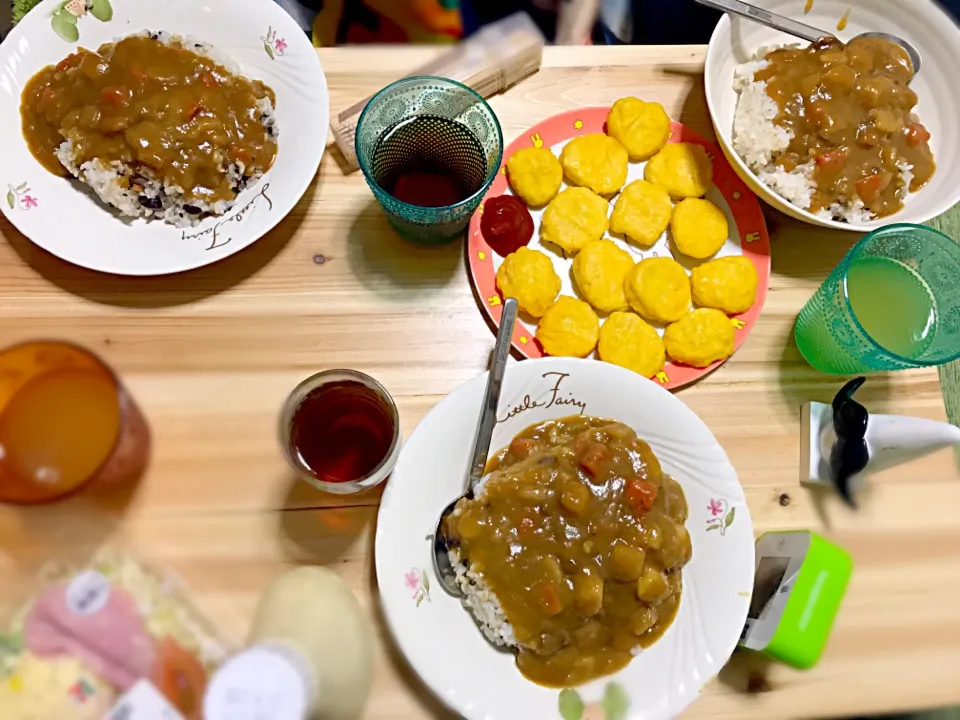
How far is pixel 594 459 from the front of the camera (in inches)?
40.1

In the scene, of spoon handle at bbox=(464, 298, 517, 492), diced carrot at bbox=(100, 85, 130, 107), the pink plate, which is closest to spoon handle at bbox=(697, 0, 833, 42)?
the pink plate

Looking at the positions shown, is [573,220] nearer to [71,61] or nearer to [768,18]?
[768,18]

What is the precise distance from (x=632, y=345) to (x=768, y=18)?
2.19 feet

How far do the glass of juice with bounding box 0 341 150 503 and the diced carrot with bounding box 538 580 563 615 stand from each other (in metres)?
0.64

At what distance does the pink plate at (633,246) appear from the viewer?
4.10ft

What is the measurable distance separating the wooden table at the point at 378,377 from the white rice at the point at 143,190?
102mm

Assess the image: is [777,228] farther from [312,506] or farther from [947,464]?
[312,506]

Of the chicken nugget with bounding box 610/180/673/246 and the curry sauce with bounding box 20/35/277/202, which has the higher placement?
the curry sauce with bounding box 20/35/277/202


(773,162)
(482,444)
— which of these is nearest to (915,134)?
(773,162)

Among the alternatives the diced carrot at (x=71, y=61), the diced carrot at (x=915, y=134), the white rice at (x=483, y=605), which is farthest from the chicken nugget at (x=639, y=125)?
the diced carrot at (x=71, y=61)

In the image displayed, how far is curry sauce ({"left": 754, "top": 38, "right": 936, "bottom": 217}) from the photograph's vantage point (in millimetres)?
1319

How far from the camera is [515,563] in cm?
100

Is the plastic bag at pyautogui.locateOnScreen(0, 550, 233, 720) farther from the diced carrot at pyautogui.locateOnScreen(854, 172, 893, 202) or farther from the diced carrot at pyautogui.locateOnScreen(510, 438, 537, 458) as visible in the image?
the diced carrot at pyautogui.locateOnScreen(854, 172, 893, 202)

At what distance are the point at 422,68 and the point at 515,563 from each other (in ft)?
3.12
